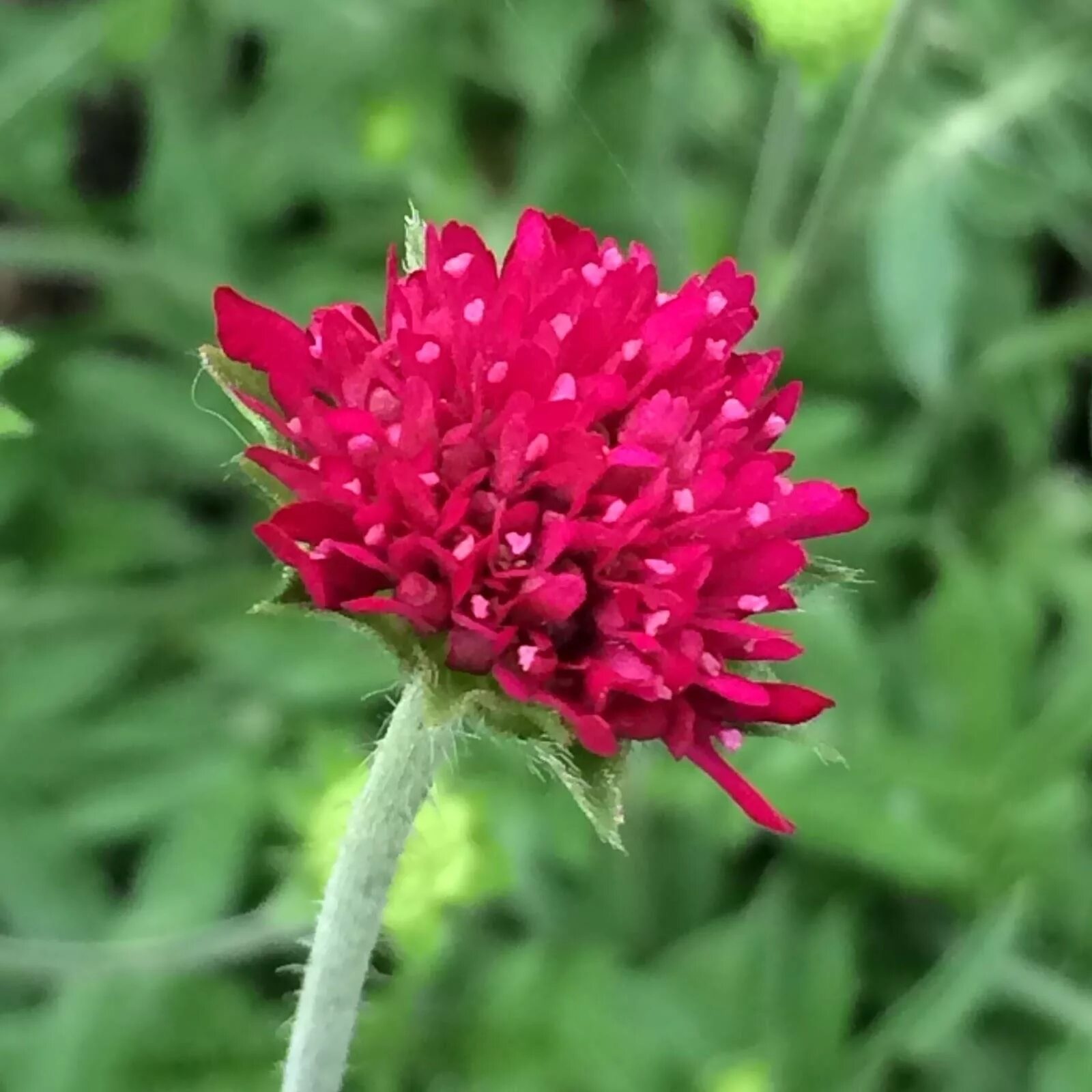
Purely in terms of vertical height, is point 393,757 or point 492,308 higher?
point 492,308

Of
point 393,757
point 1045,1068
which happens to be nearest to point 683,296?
point 393,757

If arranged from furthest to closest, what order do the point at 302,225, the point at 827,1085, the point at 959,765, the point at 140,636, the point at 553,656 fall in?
the point at 302,225
the point at 140,636
the point at 959,765
the point at 827,1085
the point at 553,656

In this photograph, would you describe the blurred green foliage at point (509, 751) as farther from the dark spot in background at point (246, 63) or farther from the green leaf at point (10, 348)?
the green leaf at point (10, 348)

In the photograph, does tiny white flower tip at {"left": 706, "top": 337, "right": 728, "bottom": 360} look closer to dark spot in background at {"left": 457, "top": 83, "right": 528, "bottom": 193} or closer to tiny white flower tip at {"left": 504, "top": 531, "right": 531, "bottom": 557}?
tiny white flower tip at {"left": 504, "top": 531, "right": 531, "bottom": 557}

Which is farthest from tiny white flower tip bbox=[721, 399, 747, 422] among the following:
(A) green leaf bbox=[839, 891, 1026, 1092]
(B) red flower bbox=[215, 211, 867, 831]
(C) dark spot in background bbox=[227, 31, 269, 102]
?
(C) dark spot in background bbox=[227, 31, 269, 102]

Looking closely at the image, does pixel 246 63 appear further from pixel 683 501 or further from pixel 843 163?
pixel 683 501

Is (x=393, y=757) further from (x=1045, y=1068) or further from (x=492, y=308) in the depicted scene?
(x=1045, y=1068)

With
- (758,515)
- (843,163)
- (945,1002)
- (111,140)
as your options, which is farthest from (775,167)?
(111,140)

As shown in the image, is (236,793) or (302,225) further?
(302,225)
